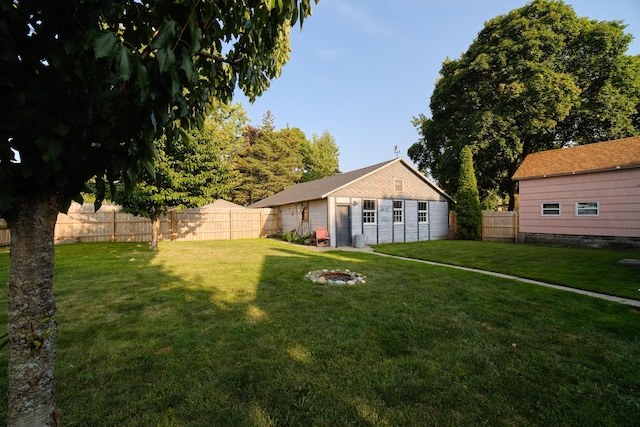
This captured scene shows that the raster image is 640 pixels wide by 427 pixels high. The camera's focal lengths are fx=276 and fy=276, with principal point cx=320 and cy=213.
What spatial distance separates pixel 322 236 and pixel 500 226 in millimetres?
10780

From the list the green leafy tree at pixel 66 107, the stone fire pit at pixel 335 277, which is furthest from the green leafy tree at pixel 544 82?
the green leafy tree at pixel 66 107

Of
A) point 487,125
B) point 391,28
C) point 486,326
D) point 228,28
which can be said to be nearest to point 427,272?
point 486,326

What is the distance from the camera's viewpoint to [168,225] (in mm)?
16219

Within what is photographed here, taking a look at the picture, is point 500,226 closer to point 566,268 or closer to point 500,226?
point 500,226

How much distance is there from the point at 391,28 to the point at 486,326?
38.3 feet

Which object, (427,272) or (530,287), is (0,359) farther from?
(530,287)

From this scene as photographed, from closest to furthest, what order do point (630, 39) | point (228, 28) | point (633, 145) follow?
point (228, 28), point (633, 145), point (630, 39)

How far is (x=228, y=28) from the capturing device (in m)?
1.41

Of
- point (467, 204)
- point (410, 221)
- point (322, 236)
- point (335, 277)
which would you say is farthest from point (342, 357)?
point (467, 204)

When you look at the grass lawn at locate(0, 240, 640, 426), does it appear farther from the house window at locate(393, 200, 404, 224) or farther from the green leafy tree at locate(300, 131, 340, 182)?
the green leafy tree at locate(300, 131, 340, 182)

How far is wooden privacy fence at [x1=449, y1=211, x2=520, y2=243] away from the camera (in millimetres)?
15704

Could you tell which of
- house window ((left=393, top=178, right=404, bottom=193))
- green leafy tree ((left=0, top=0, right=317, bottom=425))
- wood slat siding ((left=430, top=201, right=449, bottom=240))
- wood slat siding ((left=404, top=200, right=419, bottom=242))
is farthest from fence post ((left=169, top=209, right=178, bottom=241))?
green leafy tree ((left=0, top=0, right=317, bottom=425))

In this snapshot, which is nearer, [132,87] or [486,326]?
[132,87]

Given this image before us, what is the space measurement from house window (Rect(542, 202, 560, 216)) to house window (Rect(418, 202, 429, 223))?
18.8ft
